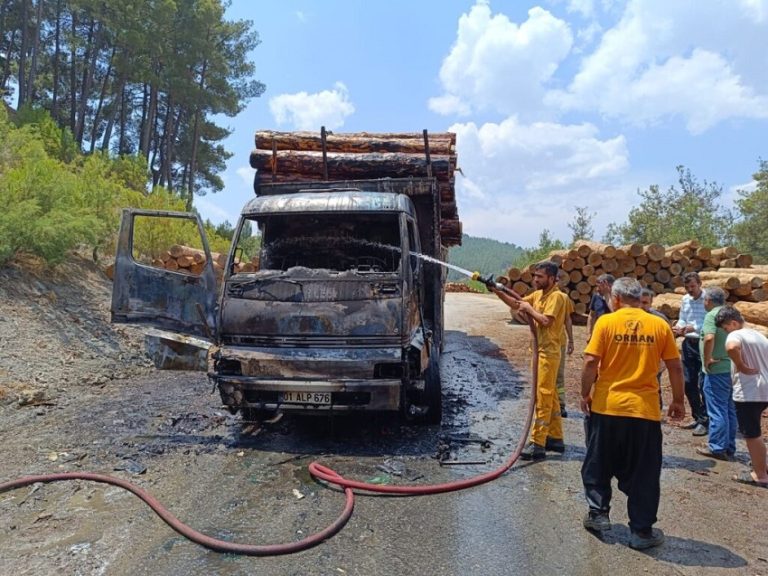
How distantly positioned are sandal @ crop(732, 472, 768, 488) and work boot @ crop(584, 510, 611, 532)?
1767mm

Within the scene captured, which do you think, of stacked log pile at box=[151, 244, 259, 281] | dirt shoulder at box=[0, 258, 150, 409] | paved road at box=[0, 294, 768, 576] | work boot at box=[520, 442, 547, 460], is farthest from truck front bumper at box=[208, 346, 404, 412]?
stacked log pile at box=[151, 244, 259, 281]

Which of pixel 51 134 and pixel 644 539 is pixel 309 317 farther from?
pixel 51 134

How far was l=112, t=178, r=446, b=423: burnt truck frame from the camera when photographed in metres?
4.71

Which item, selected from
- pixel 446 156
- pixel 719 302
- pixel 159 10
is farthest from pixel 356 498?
pixel 159 10

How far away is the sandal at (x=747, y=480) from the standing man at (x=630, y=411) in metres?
1.52

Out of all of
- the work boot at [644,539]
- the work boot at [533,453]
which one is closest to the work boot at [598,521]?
the work boot at [644,539]

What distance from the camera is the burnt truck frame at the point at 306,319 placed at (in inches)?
185

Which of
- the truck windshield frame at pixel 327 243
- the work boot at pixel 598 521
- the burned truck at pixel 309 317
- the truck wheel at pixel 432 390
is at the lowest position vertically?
the work boot at pixel 598 521

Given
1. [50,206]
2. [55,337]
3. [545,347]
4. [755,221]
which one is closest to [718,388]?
[545,347]

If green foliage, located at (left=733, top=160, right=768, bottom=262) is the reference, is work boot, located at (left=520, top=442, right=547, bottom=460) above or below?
below

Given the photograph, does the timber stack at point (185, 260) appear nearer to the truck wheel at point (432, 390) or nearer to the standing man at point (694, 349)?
the truck wheel at point (432, 390)

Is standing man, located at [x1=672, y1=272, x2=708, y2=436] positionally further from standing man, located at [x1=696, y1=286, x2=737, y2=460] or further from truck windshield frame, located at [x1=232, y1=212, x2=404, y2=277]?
truck windshield frame, located at [x1=232, y1=212, x2=404, y2=277]

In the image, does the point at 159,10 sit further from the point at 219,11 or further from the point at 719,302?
the point at 719,302

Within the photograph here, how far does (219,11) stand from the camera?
28188mm
